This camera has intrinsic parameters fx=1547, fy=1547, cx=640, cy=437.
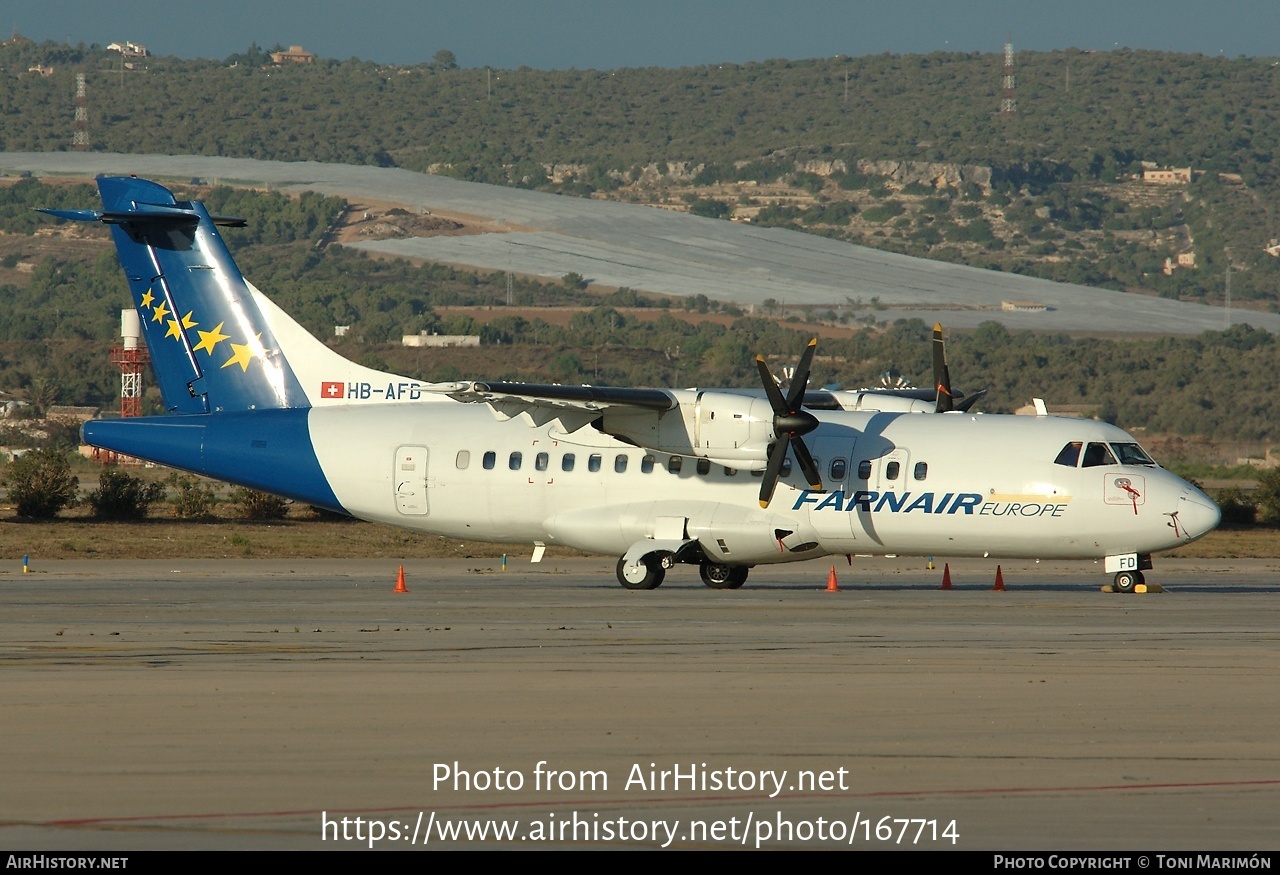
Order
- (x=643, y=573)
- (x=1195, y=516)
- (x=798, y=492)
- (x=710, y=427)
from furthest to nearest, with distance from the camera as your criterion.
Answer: (x=643, y=573)
(x=798, y=492)
(x=710, y=427)
(x=1195, y=516)

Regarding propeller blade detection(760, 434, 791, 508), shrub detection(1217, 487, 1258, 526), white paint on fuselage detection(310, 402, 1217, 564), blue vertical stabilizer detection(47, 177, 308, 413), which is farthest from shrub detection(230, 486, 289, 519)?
shrub detection(1217, 487, 1258, 526)

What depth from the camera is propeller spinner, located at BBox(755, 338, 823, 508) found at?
24.9 meters

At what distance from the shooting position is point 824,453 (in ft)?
84.4

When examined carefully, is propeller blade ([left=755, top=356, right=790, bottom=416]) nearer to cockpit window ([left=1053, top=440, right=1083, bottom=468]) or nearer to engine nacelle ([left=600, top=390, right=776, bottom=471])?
engine nacelle ([left=600, top=390, right=776, bottom=471])

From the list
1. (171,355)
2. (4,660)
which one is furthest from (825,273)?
(4,660)

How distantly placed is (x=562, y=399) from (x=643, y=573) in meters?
3.40

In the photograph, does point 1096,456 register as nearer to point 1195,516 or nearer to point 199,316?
point 1195,516

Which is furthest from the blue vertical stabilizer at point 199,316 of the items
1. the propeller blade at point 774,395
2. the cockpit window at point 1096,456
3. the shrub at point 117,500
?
the shrub at point 117,500

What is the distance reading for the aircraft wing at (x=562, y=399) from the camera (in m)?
24.7

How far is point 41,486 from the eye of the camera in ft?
136

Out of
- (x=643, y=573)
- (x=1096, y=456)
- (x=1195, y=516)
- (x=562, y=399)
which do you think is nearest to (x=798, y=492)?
(x=643, y=573)

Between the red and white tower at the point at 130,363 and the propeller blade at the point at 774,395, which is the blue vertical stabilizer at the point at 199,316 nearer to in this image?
the propeller blade at the point at 774,395

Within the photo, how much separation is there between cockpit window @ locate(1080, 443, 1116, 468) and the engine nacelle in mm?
5063

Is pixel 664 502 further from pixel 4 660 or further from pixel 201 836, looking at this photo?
pixel 201 836
